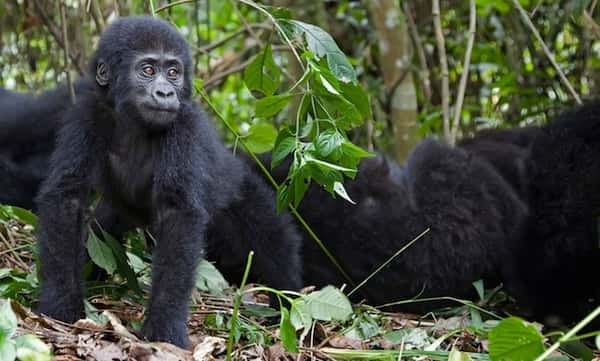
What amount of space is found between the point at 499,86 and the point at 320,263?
2534mm

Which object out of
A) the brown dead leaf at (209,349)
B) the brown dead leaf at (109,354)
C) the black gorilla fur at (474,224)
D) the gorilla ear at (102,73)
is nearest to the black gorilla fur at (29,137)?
the black gorilla fur at (474,224)

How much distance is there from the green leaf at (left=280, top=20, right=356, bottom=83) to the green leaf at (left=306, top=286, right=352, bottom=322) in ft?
2.93

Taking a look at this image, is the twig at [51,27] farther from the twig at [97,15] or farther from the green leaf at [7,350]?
the green leaf at [7,350]

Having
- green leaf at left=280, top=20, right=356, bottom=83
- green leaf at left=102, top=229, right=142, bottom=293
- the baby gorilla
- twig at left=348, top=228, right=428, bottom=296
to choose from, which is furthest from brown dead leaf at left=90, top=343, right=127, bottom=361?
twig at left=348, top=228, right=428, bottom=296

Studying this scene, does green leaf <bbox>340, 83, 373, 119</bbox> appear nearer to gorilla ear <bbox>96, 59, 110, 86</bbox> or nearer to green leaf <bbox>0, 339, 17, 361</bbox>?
gorilla ear <bbox>96, 59, 110, 86</bbox>

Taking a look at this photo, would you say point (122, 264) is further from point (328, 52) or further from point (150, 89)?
point (328, 52)

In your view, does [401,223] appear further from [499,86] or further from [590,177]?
[499,86]

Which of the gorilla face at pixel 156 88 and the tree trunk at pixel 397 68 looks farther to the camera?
the tree trunk at pixel 397 68

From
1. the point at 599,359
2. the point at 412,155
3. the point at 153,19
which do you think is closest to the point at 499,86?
the point at 412,155

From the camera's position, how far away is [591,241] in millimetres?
4367

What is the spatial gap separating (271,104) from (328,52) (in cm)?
31

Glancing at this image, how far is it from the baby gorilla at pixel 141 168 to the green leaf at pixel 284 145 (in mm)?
341

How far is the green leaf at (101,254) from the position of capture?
3719 mm

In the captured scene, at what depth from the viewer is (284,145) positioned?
11.3ft
